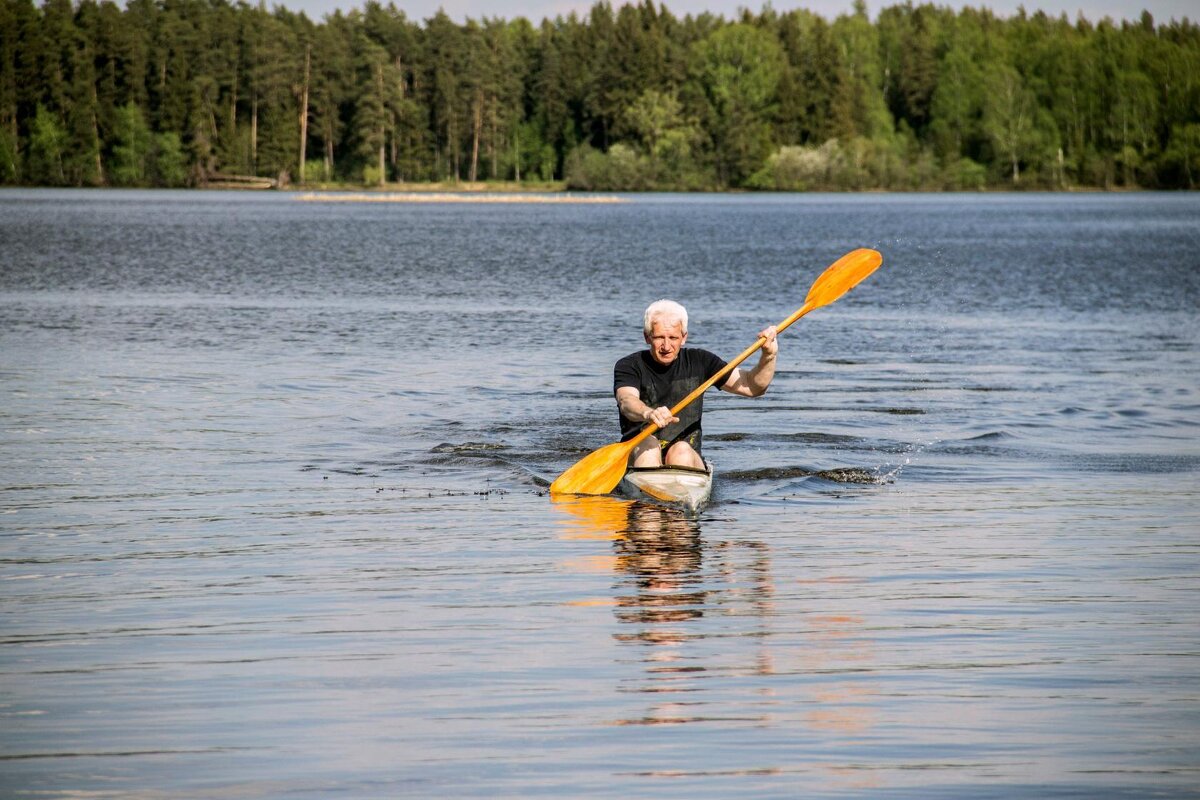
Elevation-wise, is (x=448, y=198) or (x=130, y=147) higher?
(x=130, y=147)

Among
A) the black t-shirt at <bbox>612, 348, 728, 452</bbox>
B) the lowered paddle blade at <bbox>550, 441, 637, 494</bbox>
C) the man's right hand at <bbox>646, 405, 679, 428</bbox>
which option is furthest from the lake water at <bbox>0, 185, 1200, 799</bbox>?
the black t-shirt at <bbox>612, 348, 728, 452</bbox>

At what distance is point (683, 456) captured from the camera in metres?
11.6

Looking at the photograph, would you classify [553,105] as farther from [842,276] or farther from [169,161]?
[842,276]

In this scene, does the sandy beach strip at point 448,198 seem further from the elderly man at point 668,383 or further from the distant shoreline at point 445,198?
the elderly man at point 668,383

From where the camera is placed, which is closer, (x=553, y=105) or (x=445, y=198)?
(x=445, y=198)

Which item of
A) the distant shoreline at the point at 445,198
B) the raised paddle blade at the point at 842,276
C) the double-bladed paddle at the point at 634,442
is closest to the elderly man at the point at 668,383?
the double-bladed paddle at the point at 634,442

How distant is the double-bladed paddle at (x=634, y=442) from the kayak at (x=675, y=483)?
17 centimetres

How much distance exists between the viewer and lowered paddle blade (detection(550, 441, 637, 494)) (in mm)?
11812

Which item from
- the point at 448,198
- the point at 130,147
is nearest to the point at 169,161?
the point at 130,147

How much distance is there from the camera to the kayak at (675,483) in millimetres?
11461

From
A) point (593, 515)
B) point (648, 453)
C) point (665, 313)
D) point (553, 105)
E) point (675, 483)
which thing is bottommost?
point (593, 515)

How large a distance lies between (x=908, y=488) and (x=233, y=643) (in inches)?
264

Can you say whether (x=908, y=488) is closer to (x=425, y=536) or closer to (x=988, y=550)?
(x=988, y=550)

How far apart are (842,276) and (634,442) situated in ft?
8.82
